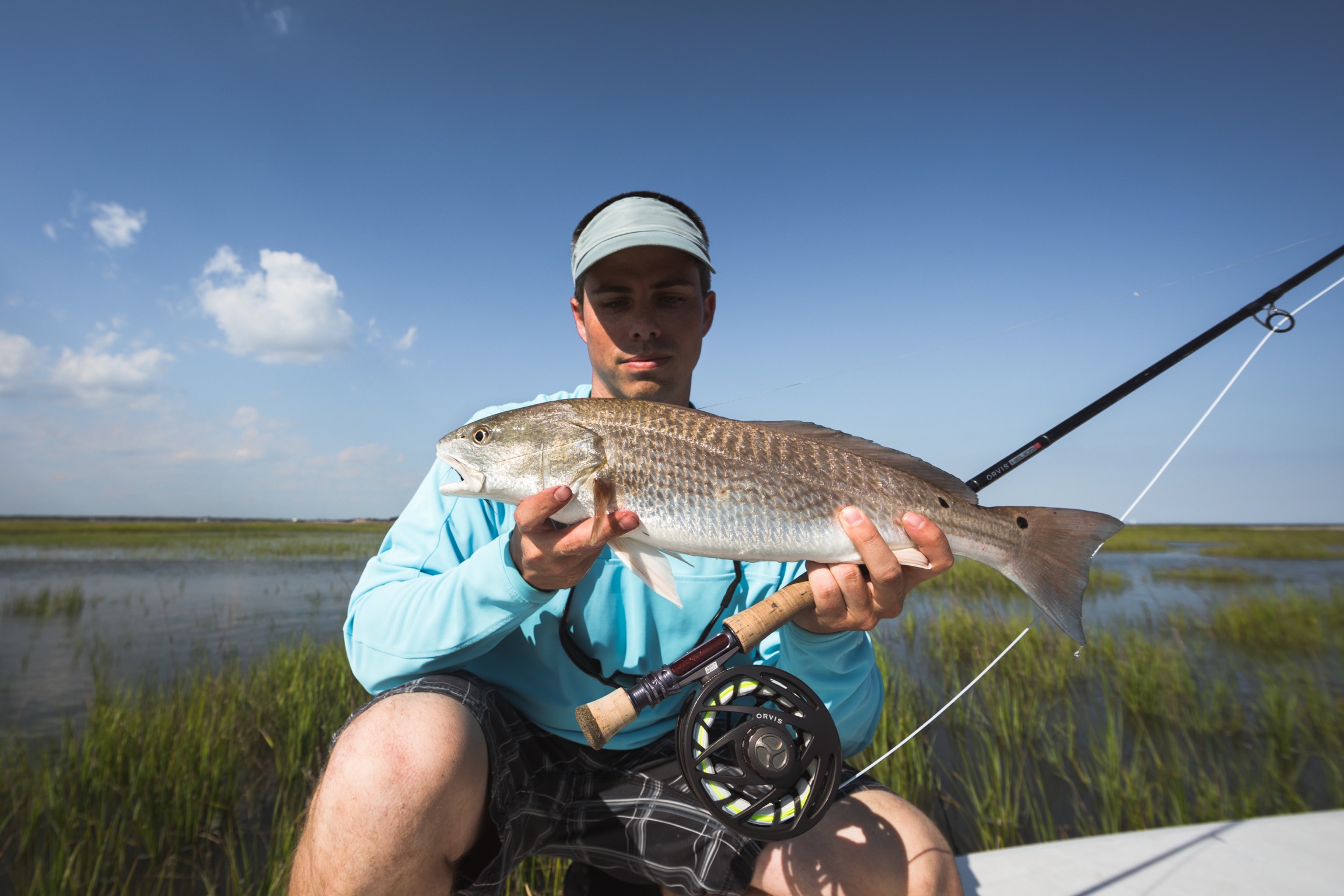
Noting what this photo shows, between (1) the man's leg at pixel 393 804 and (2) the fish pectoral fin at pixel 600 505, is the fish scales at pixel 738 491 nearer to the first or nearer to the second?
(2) the fish pectoral fin at pixel 600 505

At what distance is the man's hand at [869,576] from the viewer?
253 centimetres

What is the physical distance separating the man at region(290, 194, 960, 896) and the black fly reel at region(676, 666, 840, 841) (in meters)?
0.45

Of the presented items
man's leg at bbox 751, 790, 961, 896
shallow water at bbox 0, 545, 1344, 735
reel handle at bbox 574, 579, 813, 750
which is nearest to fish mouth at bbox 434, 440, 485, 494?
reel handle at bbox 574, 579, 813, 750

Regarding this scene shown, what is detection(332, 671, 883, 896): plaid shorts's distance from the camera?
250 cm

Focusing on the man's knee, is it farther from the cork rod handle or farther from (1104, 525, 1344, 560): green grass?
(1104, 525, 1344, 560): green grass

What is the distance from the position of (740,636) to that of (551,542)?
85cm

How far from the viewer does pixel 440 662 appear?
2.44 meters

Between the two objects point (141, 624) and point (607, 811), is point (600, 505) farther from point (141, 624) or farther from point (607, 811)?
point (141, 624)

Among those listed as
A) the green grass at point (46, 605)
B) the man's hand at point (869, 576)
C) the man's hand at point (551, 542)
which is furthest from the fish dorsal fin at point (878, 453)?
the green grass at point (46, 605)

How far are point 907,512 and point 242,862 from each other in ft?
16.9

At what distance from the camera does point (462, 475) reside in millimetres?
2760

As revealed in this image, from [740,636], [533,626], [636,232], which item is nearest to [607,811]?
[533,626]

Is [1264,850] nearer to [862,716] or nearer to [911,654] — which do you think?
[862,716]

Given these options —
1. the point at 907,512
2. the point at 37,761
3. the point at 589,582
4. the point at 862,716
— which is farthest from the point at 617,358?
the point at 37,761
